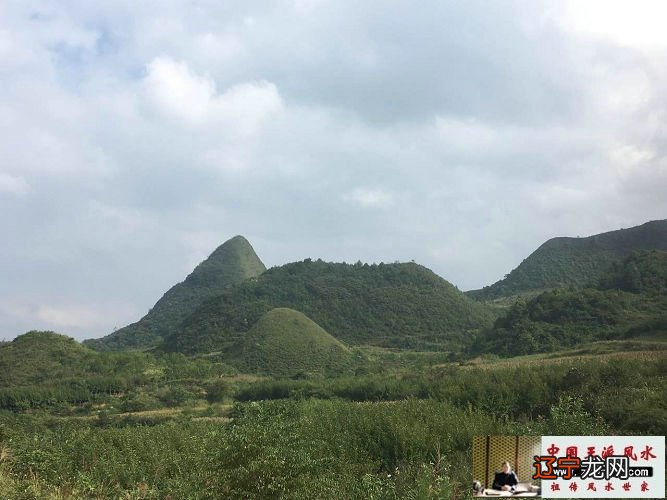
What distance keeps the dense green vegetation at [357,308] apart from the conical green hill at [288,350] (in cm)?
1130

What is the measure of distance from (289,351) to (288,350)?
0.31m

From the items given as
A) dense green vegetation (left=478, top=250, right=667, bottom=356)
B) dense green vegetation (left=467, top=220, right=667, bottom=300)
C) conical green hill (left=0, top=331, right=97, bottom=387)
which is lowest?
conical green hill (left=0, top=331, right=97, bottom=387)

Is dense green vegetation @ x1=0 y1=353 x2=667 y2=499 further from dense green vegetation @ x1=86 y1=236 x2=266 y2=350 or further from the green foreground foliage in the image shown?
dense green vegetation @ x1=86 y1=236 x2=266 y2=350

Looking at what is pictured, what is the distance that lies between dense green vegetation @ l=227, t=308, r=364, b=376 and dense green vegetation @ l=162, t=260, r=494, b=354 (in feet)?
37.2

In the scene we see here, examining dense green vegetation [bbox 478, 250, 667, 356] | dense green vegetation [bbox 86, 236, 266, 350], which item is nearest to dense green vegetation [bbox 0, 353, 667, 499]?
dense green vegetation [bbox 478, 250, 667, 356]

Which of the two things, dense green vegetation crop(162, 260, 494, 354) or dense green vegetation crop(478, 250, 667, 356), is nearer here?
dense green vegetation crop(478, 250, 667, 356)

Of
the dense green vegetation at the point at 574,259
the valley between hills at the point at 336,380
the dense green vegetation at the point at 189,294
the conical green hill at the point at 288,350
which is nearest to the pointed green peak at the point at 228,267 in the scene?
the dense green vegetation at the point at 189,294

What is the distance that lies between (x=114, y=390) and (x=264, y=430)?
5598 centimetres

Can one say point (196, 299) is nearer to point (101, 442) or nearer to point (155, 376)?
point (155, 376)

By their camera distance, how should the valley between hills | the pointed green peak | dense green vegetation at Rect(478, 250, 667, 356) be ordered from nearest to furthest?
the valley between hills, dense green vegetation at Rect(478, 250, 667, 356), the pointed green peak

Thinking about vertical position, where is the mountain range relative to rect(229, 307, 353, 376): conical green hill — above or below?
above

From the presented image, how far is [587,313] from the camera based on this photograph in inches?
2594

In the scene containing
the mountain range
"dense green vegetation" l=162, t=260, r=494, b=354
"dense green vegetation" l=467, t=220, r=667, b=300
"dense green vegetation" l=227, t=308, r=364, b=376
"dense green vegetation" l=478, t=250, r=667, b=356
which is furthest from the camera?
"dense green vegetation" l=467, t=220, r=667, b=300

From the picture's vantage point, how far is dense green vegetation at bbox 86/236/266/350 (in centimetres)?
15325
